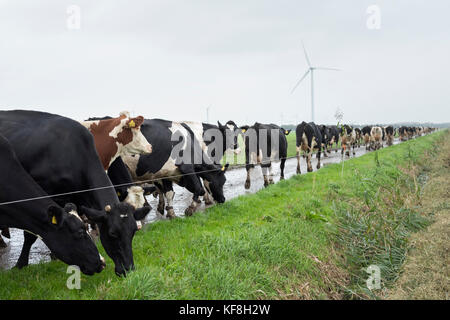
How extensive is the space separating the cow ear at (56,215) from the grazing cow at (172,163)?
3.89 m

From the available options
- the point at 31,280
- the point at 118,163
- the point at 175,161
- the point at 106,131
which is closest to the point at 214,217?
the point at 175,161

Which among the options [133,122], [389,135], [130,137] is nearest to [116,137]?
[130,137]

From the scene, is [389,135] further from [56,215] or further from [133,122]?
[56,215]

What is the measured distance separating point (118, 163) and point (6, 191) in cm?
286

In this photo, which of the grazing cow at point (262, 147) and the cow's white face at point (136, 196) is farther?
the grazing cow at point (262, 147)

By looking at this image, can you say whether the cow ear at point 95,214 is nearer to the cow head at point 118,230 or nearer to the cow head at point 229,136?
the cow head at point 118,230

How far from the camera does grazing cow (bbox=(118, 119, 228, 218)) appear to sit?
319 inches

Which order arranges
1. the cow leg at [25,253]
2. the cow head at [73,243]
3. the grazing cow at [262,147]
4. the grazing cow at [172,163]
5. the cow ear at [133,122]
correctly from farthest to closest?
the grazing cow at [262,147]
the grazing cow at [172,163]
the cow ear at [133,122]
the cow leg at [25,253]
the cow head at [73,243]

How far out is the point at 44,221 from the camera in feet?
13.4

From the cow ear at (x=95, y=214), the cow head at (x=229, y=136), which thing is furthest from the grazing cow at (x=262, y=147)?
the cow ear at (x=95, y=214)

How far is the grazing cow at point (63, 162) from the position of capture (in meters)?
4.91

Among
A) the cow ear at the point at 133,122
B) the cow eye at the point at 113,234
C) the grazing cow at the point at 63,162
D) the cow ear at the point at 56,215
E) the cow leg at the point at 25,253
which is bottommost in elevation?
the cow leg at the point at 25,253

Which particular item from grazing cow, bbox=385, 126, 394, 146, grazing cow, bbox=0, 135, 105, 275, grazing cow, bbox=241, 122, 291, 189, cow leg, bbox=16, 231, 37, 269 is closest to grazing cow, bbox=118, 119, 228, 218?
cow leg, bbox=16, 231, 37, 269
